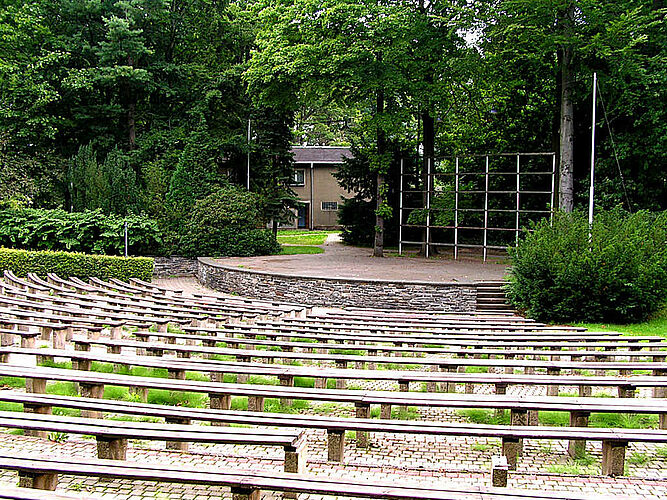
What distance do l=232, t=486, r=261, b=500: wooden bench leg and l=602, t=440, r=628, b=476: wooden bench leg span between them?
2709 millimetres

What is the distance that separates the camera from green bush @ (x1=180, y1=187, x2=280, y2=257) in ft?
79.0

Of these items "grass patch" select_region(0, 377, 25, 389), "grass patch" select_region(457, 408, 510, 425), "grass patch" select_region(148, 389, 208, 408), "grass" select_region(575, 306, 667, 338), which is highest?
"grass patch" select_region(0, 377, 25, 389)

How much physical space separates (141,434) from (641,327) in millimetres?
11859

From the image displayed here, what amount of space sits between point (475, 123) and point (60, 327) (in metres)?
22.8

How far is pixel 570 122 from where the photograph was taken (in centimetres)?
1950

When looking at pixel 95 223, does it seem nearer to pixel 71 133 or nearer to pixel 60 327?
pixel 71 133

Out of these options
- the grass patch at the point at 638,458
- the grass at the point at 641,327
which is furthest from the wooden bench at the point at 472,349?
the grass at the point at 641,327

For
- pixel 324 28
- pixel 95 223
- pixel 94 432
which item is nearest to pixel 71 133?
pixel 95 223

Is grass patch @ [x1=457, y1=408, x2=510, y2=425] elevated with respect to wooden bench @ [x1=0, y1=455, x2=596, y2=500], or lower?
lower

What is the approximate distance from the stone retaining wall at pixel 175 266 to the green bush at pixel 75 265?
13.4 feet

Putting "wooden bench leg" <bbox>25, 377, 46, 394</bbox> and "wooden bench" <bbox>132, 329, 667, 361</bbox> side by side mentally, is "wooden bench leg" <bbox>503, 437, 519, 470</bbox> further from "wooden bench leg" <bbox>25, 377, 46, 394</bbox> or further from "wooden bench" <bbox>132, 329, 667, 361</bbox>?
"wooden bench leg" <bbox>25, 377, 46, 394</bbox>

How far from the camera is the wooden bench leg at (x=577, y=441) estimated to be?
519 cm

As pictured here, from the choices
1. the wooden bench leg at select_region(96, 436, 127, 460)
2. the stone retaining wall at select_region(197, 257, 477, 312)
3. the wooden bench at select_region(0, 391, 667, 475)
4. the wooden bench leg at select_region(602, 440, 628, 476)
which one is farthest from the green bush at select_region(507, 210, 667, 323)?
the wooden bench leg at select_region(96, 436, 127, 460)

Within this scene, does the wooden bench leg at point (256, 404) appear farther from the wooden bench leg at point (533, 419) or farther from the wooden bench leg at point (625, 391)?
the wooden bench leg at point (625, 391)
